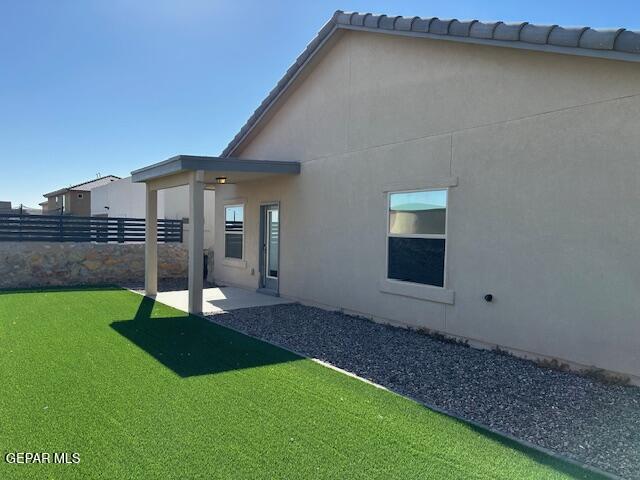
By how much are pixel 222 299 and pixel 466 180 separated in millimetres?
7055

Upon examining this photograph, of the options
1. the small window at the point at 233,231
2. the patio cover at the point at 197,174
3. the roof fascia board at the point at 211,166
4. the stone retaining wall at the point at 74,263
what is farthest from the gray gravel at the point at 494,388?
the stone retaining wall at the point at 74,263

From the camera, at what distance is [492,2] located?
7.84 m

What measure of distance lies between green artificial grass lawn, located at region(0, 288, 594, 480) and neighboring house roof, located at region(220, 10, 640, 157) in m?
4.39

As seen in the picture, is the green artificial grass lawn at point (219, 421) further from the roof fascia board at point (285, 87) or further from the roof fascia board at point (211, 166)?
the roof fascia board at point (285, 87)

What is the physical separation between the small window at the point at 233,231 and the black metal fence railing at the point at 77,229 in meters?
2.77

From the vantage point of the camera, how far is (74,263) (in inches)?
552

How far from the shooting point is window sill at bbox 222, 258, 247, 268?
13377mm

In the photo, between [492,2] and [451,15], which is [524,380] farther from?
[492,2]

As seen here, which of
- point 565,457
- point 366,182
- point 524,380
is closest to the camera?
point 565,457

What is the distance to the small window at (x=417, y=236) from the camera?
739 centimetres

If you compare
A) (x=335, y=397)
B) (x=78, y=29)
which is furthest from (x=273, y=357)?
(x=78, y=29)

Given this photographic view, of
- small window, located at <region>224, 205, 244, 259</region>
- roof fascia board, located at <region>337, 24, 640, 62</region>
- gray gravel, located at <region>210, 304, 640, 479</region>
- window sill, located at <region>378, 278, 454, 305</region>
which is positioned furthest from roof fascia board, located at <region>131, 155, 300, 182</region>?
window sill, located at <region>378, 278, 454, 305</region>

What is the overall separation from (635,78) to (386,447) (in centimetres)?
487

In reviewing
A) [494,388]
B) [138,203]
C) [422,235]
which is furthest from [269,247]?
[138,203]
